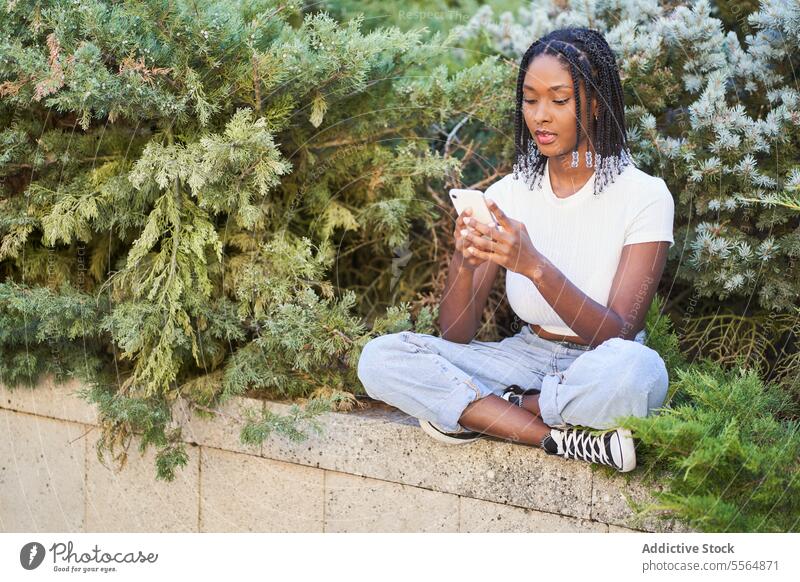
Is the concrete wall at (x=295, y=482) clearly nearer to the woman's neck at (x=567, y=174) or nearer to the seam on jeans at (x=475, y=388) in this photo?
the seam on jeans at (x=475, y=388)

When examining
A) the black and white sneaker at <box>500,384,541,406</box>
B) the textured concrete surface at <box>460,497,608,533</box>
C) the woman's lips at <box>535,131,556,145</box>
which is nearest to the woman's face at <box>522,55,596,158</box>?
the woman's lips at <box>535,131,556,145</box>

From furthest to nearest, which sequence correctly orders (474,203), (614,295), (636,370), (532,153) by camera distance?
(532,153) < (614,295) < (474,203) < (636,370)

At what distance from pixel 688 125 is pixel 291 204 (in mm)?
1543

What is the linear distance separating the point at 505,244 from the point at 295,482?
4.00 feet

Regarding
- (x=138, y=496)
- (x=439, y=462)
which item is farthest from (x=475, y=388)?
(x=138, y=496)

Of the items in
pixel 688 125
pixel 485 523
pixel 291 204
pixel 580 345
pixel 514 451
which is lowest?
pixel 485 523

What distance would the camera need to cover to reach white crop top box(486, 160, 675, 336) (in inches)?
105

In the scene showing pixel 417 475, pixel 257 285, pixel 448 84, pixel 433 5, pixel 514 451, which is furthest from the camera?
pixel 433 5

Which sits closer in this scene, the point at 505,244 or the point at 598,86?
the point at 505,244

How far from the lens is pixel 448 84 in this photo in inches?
133

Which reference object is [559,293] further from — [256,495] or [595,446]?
[256,495]

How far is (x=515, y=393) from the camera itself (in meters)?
2.74
